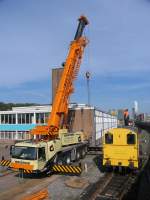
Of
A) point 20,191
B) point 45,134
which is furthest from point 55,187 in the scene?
point 45,134

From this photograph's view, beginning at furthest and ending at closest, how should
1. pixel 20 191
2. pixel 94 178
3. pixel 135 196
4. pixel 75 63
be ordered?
1. pixel 75 63
2. pixel 94 178
3. pixel 20 191
4. pixel 135 196

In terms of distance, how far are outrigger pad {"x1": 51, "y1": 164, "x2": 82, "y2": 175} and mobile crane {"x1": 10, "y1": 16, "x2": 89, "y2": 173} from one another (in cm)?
48

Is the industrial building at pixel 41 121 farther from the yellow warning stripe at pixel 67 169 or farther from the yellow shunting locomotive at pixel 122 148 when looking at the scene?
the yellow warning stripe at pixel 67 169

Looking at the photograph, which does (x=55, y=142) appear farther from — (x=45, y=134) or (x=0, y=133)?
(x=0, y=133)

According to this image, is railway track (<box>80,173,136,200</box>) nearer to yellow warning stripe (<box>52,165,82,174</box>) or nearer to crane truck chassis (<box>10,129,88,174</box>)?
yellow warning stripe (<box>52,165,82,174</box>)

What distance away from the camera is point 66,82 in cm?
2758

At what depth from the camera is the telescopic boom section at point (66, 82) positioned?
26.4 m

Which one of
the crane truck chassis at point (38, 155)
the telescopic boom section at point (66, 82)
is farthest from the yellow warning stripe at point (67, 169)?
the telescopic boom section at point (66, 82)

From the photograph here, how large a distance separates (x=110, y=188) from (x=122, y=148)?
12.9 feet

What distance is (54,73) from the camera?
46.3 metres

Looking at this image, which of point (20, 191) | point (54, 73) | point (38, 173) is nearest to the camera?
point (20, 191)

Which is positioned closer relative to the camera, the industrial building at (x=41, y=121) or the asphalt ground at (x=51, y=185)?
the asphalt ground at (x=51, y=185)

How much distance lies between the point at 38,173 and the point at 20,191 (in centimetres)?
502

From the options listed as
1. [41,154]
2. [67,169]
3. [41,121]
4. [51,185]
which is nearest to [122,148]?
[67,169]
